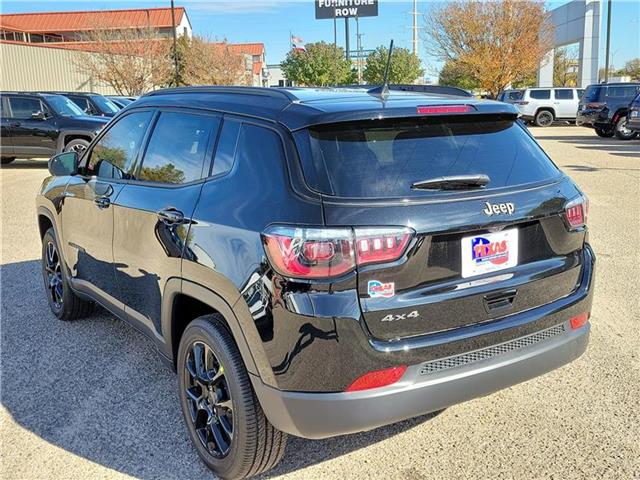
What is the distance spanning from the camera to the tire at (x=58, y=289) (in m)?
4.71

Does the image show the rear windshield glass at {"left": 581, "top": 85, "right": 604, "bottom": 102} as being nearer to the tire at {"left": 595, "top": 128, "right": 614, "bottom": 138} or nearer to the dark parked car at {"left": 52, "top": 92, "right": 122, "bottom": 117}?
the tire at {"left": 595, "top": 128, "right": 614, "bottom": 138}

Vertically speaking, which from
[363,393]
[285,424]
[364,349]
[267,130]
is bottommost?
[285,424]

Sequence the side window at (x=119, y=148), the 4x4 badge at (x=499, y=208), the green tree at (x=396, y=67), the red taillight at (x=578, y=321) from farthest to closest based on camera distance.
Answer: the green tree at (x=396, y=67)
the side window at (x=119, y=148)
the red taillight at (x=578, y=321)
the 4x4 badge at (x=499, y=208)

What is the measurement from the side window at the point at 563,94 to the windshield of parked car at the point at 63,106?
21.6m

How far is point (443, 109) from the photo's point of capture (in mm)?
2701

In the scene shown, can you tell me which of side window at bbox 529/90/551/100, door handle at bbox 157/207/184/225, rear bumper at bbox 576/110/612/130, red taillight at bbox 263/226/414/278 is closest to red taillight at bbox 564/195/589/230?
red taillight at bbox 263/226/414/278

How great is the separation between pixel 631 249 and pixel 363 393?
5542 millimetres

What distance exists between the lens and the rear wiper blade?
2482 millimetres

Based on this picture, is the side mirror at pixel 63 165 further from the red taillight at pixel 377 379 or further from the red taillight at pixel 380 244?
the red taillight at pixel 377 379

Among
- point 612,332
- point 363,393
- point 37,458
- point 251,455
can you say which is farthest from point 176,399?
point 612,332

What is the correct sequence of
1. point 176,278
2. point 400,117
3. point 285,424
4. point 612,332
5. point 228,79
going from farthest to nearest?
1. point 228,79
2. point 612,332
3. point 176,278
4. point 400,117
5. point 285,424

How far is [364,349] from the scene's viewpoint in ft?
7.53

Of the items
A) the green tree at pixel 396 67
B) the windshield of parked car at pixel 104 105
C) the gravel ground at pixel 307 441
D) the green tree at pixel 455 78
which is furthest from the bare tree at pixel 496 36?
the gravel ground at pixel 307 441

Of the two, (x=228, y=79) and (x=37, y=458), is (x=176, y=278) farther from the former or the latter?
(x=228, y=79)
